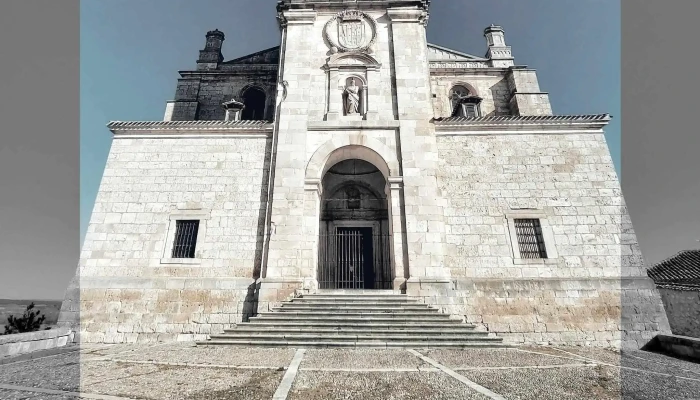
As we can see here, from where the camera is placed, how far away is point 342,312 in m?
7.27

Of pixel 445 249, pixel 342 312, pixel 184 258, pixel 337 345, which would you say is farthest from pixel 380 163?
pixel 184 258

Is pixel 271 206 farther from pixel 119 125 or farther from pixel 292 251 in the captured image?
pixel 119 125

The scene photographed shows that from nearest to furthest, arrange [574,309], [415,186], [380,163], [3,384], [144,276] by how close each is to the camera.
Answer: [3,384]
[574,309]
[144,276]
[415,186]
[380,163]

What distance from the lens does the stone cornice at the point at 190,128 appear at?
1008 centimetres

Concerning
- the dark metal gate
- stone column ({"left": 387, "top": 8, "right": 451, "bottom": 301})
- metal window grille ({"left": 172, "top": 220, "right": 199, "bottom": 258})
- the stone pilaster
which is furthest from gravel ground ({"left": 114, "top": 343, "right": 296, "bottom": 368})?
the stone pilaster

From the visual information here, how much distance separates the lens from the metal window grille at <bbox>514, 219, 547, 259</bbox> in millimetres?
8586

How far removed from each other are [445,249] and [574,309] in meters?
3.65

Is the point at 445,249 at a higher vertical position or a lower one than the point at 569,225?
lower

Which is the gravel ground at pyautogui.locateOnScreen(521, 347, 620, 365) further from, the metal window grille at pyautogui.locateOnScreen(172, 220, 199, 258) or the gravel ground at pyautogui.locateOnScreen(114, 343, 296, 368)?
the metal window grille at pyautogui.locateOnScreen(172, 220, 199, 258)

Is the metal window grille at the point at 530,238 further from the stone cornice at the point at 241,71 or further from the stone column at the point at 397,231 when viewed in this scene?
the stone cornice at the point at 241,71

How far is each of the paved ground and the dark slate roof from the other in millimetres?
13382

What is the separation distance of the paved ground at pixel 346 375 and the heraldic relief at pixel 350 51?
7.78 meters

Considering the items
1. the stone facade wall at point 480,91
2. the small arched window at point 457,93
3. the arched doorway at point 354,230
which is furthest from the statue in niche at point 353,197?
the small arched window at point 457,93

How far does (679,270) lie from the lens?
16.3 metres
